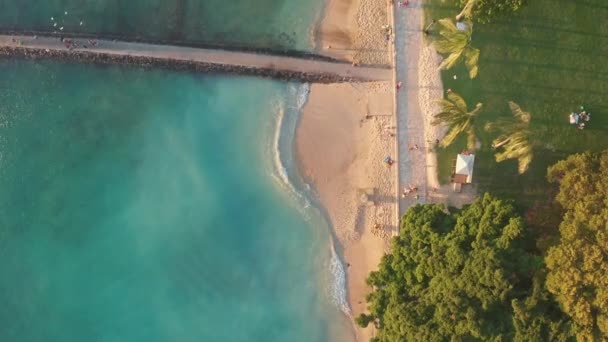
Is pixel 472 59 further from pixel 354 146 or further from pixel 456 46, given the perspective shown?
pixel 354 146

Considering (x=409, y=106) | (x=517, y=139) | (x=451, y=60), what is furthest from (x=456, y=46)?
(x=517, y=139)

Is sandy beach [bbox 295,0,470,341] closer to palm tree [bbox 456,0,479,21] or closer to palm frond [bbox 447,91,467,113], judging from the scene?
palm frond [bbox 447,91,467,113]

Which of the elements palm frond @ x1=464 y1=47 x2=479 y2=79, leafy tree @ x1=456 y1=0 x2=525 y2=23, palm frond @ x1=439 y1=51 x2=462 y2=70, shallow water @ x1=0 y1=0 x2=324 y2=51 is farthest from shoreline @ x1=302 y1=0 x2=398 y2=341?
leafy tree @ x1=456 y1=0 x2=525 y2=23

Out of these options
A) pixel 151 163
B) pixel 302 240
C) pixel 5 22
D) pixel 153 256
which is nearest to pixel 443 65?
pixel 302 240

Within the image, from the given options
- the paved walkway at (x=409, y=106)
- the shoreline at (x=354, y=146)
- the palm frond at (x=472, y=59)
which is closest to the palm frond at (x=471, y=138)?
the paved walkway at (x=409, y=106)

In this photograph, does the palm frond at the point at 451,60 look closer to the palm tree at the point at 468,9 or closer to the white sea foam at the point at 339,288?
the palm tree at the point at 468,9
